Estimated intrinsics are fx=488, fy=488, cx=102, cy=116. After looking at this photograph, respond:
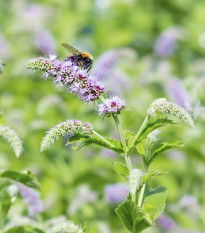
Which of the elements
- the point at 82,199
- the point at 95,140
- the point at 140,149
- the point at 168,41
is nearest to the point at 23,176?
the point at 95,140

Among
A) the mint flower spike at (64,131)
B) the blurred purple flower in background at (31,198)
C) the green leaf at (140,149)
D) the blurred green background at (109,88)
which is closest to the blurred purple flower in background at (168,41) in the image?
the blurred green background at (109,88)

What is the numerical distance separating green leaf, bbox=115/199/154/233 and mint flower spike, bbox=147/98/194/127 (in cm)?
33

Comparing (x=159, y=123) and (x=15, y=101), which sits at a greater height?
(x=15, y=101)

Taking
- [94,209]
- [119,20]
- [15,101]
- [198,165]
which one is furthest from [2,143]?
[119,20]

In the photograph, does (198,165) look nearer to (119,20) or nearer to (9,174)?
(9,174)

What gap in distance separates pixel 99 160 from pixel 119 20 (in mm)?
4359

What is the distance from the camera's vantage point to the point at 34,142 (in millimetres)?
4348

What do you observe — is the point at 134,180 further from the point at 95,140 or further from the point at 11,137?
the point at 11,137

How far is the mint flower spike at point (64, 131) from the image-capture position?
5.33ft

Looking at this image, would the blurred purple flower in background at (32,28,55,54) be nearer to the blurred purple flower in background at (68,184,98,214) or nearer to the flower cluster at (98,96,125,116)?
the blurred purple flower in background at (68,184,98,214)

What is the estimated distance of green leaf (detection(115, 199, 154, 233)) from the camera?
5.43 feet

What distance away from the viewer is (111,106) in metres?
1.75

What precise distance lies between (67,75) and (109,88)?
0.86 meters

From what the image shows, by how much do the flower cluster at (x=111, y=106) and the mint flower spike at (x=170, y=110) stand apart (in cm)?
11
